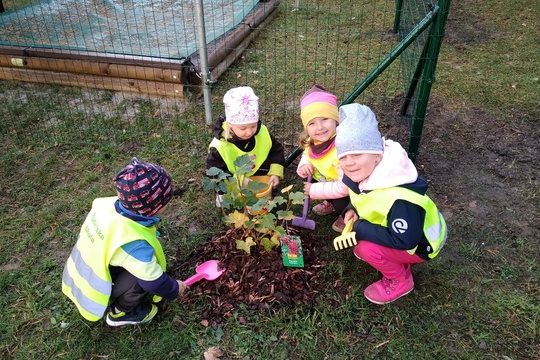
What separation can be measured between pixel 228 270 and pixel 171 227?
0.73 m

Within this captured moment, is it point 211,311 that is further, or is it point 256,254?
point 256,254

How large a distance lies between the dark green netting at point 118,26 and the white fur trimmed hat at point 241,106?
2484 mm

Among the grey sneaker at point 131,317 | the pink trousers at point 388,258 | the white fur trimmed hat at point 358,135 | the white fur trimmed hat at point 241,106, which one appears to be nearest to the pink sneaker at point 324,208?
the pink trousers at point 388,258

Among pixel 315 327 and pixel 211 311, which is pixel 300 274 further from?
pixel 211 311

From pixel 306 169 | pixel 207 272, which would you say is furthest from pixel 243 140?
pixel 207 272

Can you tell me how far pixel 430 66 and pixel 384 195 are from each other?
1341mm

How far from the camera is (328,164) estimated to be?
3102mm

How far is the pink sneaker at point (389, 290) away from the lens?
9.17 feet

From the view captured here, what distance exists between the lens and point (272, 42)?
6.68 m

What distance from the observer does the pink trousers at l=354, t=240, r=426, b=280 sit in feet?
8.61

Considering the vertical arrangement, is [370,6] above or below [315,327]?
above

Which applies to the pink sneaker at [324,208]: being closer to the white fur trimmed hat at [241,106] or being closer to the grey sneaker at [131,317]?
the white fur trimmed hat at [241,106]

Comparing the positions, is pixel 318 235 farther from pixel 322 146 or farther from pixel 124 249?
pixel 124 249

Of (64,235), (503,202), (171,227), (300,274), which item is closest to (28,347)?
(64,235)
